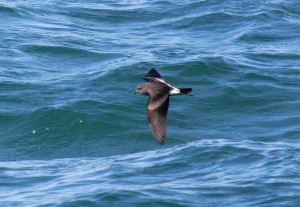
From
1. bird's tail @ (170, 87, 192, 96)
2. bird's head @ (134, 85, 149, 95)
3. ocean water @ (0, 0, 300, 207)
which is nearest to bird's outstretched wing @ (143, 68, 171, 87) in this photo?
bird's head @ (134, 85, 149, 95)

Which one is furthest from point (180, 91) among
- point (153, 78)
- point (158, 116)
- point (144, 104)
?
point (144, 104)

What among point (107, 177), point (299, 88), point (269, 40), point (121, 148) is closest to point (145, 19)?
point (269, 40)

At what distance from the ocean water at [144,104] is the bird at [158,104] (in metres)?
2.51

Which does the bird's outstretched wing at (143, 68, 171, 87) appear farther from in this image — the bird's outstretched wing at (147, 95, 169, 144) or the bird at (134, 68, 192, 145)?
the bird's outstretched wing at (147, 95, 169, 144)

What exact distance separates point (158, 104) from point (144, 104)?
7.64 meters

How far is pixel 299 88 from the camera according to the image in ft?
74.0

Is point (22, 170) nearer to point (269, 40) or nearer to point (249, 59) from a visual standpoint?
point (249, 59)

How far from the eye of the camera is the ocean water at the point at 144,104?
17.3 metres

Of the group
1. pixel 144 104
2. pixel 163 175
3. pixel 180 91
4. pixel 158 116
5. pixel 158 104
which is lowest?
pixel 163 175

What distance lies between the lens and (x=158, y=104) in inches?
546

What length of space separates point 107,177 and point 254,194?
246 centimetres

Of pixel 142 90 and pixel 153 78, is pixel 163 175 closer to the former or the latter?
pixel 153 78

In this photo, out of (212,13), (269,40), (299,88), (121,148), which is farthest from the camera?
(212,13)

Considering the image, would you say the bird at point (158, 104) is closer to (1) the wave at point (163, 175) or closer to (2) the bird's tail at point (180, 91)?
(2) the bird's tail at point (180, 91)
